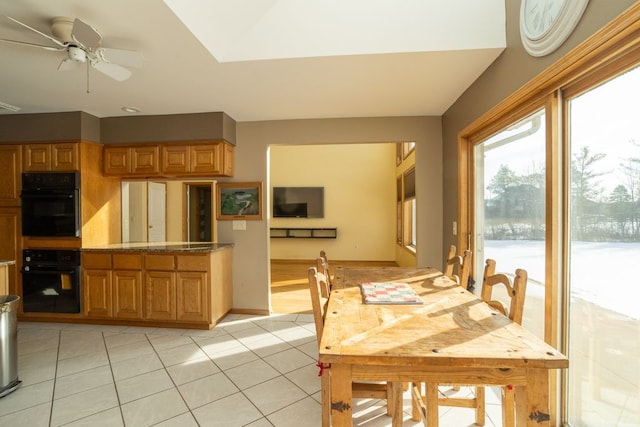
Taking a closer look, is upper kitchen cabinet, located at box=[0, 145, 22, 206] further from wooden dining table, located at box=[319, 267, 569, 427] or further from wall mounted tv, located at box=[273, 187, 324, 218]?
wall mounted tv, located at box=[273, 187, 324, 218]

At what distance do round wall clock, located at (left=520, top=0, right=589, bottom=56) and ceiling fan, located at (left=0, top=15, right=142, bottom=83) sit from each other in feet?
7.55

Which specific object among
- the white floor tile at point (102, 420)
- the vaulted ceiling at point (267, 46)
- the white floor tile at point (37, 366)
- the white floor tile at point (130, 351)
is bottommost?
the white floor tile at point (102, 420)

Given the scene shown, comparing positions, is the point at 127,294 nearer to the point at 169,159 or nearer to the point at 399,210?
the point at 169,159

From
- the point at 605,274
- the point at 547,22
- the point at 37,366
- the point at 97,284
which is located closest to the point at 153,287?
the point at 97,284

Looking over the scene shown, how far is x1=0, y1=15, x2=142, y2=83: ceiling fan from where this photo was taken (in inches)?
64.9

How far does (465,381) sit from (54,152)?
14.2 feet

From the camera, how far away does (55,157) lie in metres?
3.32

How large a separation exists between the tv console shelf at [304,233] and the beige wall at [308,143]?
349cm

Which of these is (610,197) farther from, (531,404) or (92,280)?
(92,280)

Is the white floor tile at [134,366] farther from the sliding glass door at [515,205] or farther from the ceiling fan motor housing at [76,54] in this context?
the sliding glass door at [515,205]

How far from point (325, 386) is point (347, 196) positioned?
572 centimetres

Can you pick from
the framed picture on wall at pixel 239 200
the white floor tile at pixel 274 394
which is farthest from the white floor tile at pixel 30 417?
the framed picture on wall at pixel 239 200

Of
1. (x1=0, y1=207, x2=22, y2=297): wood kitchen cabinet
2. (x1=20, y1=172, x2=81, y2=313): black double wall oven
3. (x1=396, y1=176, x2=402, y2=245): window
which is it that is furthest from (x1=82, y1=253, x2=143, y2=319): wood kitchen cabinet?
(x1=396, y1=176, x2=402, y2=245): window

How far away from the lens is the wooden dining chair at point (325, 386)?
1.43 metres
